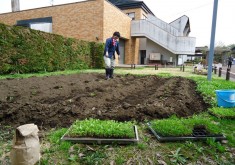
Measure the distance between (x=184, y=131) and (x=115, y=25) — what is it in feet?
53.9

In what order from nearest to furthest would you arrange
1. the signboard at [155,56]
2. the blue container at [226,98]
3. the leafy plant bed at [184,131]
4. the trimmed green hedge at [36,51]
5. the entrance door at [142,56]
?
the leafy plant bed at [184,131] → the blue container at [226,98] → the trimmed green hedge at [36,51] → the signboard at [155,56] → the entrance door at [142,56]

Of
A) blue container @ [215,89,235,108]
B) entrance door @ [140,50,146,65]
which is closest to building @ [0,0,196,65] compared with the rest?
entrance door @ [140,50,146,65]

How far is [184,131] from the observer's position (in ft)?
7.46

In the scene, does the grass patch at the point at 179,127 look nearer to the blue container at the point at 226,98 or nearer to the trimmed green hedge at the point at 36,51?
the blue container at the point at 226,98

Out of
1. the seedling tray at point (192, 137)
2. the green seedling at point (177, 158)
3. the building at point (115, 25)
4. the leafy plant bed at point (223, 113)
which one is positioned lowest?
the green seedling at point (177, 158)

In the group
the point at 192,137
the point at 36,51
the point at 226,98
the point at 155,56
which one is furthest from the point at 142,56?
the point at 192,137

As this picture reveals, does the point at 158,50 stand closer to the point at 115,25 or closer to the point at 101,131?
the point at 115,25

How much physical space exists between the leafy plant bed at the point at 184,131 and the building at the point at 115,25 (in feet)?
45.8

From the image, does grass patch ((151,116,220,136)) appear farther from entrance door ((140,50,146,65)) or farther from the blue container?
entrance door ((140,50,146,65))

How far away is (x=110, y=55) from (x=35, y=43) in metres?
4.41

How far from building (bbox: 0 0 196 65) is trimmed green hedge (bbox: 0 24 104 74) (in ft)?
12.5

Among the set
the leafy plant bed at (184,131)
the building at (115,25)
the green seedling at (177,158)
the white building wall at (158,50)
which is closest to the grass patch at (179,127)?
the leafy plant bed at (184,131)

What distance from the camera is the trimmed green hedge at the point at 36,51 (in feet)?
25.9

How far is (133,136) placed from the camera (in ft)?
7.04
